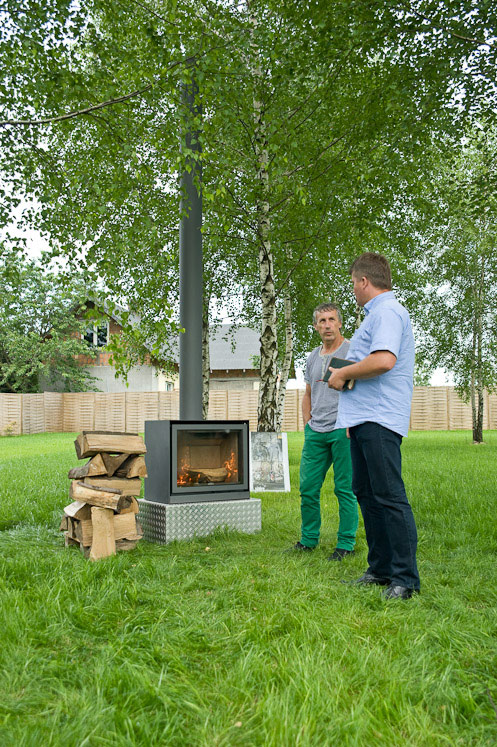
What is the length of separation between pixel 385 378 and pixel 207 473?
2456 mm

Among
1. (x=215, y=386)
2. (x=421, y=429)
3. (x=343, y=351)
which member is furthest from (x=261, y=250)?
(x=215, y=386)

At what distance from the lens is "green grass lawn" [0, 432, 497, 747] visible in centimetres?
189

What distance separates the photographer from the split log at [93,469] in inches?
184

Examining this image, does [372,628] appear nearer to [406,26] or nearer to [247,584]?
[247,584]

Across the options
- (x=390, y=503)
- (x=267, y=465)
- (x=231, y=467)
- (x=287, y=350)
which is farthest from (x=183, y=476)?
(x=287, y=350)

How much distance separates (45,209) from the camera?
5.85 meters

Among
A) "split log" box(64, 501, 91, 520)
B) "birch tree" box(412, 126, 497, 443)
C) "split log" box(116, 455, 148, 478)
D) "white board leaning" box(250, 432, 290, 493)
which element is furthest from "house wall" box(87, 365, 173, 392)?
"split log" box(64, 501, 91, 520)

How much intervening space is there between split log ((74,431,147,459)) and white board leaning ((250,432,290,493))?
11.6ft

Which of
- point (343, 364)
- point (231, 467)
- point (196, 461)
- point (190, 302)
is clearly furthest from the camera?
point (190, 302)

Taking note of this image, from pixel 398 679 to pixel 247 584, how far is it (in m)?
1.41

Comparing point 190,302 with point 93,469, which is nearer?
point 93,469

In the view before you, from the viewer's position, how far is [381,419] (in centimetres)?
329

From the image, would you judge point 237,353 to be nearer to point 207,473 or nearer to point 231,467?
point 231,467

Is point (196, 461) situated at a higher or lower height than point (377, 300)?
lower
